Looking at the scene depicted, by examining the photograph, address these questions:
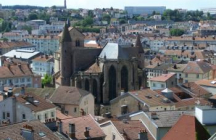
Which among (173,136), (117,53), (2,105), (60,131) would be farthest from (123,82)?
(173,136)

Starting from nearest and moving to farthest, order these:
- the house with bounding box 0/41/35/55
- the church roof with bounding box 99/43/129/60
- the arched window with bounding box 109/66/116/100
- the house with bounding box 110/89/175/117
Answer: the house with bounding box 110/89/175/117 < the arched window with bounding box 109/66/116/100 < the church roof with bounding box 99/43/129/60 < the house with bounding box 0/41/35/55

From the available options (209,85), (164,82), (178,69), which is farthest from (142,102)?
(178,69)

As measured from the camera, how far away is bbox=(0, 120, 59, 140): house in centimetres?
3278

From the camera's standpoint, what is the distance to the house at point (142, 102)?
186 feet

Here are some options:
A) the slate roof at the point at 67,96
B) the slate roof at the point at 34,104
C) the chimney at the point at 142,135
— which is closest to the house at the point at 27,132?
the chimney at the point at 142,135

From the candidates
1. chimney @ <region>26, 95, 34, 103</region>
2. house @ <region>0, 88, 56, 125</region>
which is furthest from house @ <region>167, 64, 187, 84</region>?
house @ <region>0, 88, 56, 125</region>

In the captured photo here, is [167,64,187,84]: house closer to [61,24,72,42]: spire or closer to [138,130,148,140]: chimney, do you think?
[61,24,72,42]: spire

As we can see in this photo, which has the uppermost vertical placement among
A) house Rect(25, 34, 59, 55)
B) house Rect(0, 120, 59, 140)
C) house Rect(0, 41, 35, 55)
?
house Rect(0, 120, 59, 140)

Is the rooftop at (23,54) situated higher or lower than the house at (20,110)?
lower

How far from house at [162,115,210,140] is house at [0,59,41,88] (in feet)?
206

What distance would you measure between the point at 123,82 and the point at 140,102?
25.1 meters

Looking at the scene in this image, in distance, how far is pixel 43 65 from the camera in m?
133

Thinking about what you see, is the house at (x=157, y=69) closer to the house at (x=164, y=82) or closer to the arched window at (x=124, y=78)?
the arched window at (x=124, y=78)

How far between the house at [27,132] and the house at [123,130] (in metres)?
6.51
